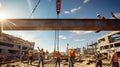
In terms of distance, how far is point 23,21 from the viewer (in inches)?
321

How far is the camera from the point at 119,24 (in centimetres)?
834

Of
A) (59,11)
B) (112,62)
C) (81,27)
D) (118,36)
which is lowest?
(112,62)

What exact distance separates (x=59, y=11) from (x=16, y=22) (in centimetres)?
241

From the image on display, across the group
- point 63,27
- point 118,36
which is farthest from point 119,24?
point 118,36

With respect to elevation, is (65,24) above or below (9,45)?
below

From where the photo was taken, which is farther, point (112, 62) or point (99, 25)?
point (99, 25)

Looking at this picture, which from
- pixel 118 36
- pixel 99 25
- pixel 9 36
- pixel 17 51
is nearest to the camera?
pixel 99 25

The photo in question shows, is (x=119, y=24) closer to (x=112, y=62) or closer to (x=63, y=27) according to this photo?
(x=112, y=62)

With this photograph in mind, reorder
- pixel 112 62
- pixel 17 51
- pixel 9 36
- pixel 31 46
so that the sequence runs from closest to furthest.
Answer: pixel 112 62 → pixel 9 36 → pixel 17 51 → pixel 31 46

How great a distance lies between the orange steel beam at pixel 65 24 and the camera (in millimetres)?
8086

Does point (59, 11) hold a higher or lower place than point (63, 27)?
higher

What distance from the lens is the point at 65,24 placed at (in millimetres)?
8227

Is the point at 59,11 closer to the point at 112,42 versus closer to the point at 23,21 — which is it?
the point at 23,21

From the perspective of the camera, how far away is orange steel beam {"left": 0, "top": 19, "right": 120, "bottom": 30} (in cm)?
809
